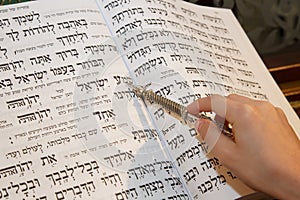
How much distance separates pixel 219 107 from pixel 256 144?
0.07 m

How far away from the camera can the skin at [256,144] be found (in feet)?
2.22

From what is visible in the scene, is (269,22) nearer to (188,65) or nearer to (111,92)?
(188,65)

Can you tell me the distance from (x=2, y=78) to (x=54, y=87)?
0.07m

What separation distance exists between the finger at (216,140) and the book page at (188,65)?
0.03 meters

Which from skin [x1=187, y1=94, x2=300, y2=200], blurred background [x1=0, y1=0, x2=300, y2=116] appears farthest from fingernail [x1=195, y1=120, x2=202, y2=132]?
blurred background [x1=0, y1=0, x2=300, y2=116]

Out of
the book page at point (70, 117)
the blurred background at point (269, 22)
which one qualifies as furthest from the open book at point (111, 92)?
the blurred background at point (269, 22)

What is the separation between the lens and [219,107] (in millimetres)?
724

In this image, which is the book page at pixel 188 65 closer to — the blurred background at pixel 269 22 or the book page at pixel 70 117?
the book page at pixel 70 117

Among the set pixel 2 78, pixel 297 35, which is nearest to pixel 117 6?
pixel 2 78

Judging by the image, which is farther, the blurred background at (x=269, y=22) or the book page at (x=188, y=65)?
the blurred background at (x=269, y=22)

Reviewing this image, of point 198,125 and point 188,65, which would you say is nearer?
point 198,125

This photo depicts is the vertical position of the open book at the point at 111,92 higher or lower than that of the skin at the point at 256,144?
higher

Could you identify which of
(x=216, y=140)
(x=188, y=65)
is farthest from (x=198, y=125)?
(x=188, y=65)

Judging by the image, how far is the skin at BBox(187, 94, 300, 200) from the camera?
675mm
